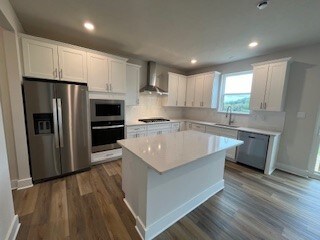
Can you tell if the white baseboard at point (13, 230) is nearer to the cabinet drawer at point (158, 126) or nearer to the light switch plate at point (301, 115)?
the cabinet drawer at point (158, 126)

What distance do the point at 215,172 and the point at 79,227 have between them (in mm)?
2000

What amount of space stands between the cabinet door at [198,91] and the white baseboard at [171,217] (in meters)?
2.91

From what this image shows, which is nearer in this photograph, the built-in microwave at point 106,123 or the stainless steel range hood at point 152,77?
the built-in microwave at point 106,123

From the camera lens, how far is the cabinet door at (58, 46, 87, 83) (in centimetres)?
260

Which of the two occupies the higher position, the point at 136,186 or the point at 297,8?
the point at 297,8

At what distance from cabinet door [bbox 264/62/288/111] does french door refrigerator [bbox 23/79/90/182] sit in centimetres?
392

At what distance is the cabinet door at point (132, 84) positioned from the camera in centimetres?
372

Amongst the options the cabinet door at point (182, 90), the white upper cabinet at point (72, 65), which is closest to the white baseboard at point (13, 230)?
the white upper cabinet at point (72, 65)

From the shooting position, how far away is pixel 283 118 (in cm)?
324

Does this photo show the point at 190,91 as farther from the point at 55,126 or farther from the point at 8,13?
the point at 8,13

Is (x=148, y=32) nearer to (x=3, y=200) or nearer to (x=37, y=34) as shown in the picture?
(x=37, y=34)

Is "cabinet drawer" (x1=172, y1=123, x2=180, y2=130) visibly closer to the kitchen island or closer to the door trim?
the kitchen island

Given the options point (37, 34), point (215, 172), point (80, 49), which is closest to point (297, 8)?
point (215, 172)

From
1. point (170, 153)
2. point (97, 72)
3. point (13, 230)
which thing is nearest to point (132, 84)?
point (97, 72)
